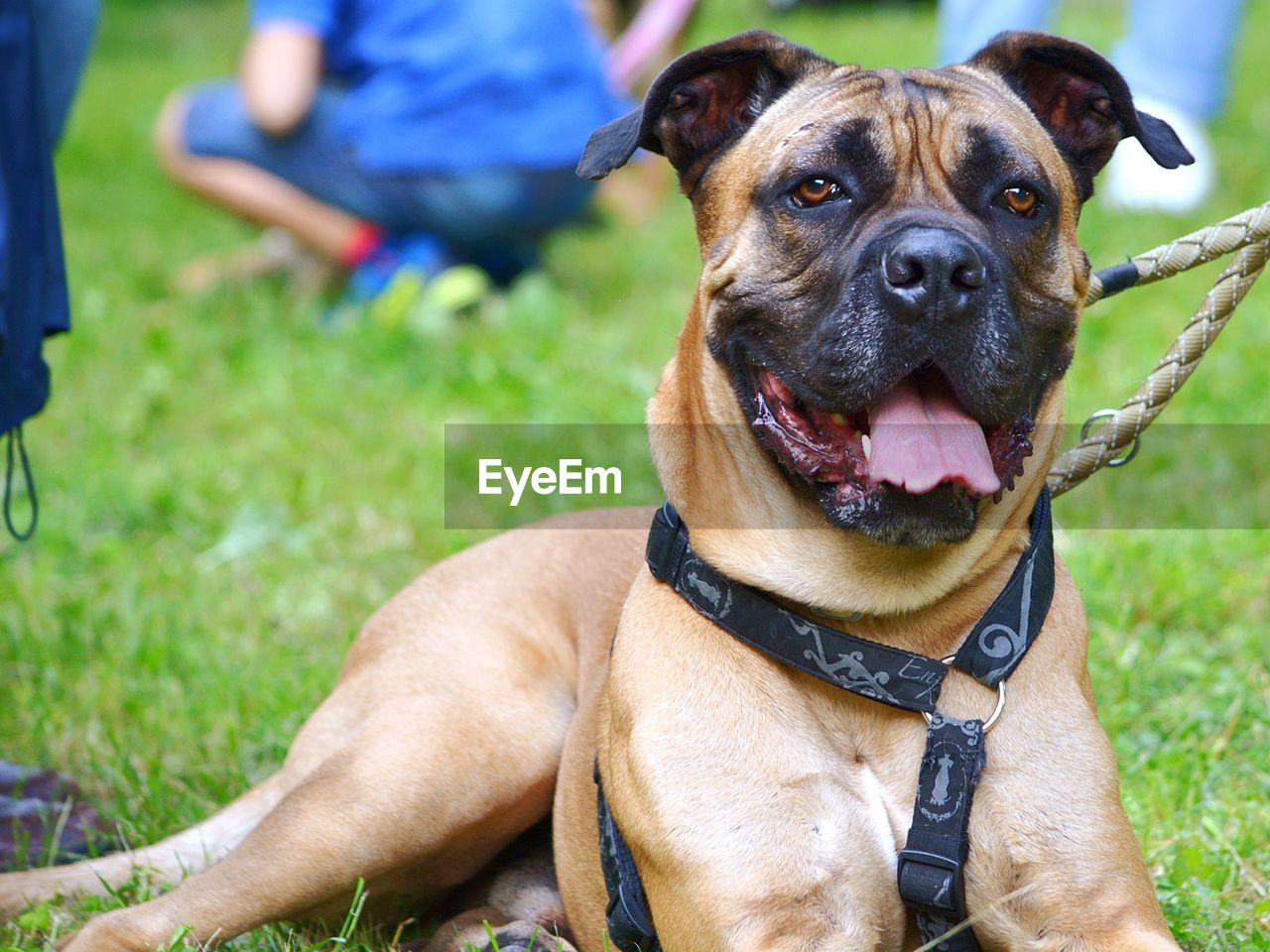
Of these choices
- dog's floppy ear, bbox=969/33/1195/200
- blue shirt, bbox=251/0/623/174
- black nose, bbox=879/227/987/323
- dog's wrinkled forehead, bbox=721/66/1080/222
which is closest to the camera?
black nose, bbox=879/227/987/323

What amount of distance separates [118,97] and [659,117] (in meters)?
12.8

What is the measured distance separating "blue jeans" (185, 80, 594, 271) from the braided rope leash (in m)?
4.65

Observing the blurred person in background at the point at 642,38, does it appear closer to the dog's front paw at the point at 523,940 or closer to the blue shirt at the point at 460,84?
the blue shirt at the point at 460,84

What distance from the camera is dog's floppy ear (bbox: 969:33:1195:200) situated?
111 inches

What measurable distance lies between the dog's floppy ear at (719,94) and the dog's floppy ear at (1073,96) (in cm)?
35

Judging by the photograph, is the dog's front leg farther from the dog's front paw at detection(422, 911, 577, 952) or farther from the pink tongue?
the pink tongue

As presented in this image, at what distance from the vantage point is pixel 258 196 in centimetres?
793

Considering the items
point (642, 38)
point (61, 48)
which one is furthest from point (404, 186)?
point (61, 48)

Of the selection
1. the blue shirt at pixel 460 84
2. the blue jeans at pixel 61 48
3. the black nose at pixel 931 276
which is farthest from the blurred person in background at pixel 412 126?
the black nose at pixel 931 276

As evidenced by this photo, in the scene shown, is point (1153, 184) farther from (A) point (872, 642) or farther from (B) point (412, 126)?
(A) point (872, 642)

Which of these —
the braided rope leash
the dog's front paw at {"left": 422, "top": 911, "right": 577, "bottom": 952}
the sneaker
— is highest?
the braided rope leash

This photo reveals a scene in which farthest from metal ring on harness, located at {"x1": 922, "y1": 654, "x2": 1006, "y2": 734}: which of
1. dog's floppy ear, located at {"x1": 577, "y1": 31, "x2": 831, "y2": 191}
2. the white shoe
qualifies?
the white shoe

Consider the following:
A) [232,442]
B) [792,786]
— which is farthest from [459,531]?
[792,786]

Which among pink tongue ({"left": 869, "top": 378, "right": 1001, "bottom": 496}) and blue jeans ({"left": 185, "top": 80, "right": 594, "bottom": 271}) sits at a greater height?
pink tongue ({"left": 869, "top": 378, "right": 1001, "bottom": 496})
